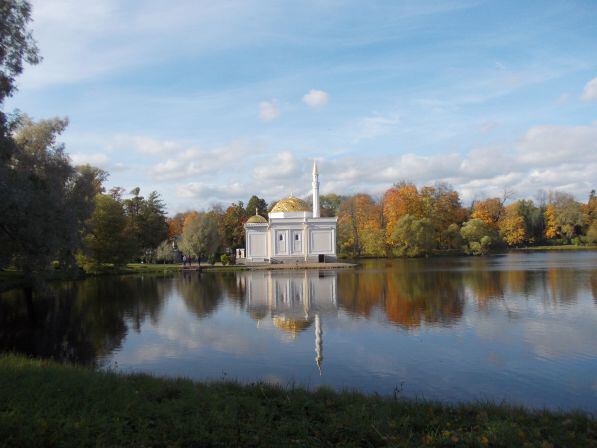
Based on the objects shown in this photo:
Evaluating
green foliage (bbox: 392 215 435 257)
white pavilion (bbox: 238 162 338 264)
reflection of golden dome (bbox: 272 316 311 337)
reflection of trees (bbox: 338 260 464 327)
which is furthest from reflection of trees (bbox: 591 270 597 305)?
green foliage (bbox: 392 215 435 257)

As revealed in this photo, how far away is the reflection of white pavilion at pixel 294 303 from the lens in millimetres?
17897

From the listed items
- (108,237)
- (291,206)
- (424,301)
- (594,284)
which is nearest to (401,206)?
(291,206)

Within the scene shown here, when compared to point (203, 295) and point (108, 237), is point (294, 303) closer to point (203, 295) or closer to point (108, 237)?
point (203, 295)

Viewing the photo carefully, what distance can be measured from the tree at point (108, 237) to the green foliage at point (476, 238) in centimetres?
4602

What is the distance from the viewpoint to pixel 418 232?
219 ft

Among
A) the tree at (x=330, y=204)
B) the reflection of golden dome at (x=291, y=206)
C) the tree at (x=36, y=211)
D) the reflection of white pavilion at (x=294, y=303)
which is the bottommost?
the reflection of white pavilion at (x=294, y=303)

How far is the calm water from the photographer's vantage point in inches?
428

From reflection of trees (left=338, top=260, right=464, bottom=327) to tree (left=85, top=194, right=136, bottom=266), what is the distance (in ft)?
80.5

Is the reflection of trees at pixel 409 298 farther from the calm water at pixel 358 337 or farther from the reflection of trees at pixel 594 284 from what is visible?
the reflection of trees at pixel 594 284

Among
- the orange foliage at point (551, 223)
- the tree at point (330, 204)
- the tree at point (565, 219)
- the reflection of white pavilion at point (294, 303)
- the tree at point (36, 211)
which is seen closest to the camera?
the tree at point (36, 211)

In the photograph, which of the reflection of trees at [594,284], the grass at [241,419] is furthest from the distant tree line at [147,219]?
the reflection of trees at [594,284]

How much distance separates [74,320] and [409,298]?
14.8m

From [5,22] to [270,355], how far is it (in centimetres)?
1233

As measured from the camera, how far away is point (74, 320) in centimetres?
2067
